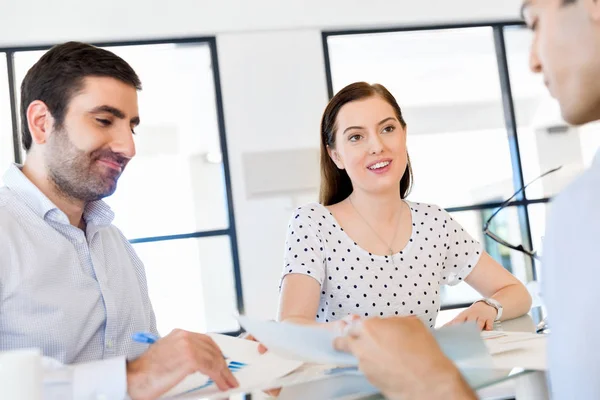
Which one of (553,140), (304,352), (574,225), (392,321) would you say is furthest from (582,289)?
(553,140)

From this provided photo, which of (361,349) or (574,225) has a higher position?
(574,225)

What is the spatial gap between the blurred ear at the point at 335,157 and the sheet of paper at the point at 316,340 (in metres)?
1.41

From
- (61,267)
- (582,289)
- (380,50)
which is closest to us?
(582,289)

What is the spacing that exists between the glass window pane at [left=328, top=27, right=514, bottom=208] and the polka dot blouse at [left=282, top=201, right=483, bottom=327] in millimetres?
3113

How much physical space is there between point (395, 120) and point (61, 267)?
1.20 m

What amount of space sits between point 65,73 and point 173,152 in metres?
3.17

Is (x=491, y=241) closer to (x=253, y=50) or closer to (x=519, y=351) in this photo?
(x=253, y=50)

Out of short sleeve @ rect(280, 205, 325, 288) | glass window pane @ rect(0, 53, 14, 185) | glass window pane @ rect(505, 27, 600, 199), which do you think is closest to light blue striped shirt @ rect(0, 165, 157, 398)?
short sleeve @ rect(280, 205, 325, 288)

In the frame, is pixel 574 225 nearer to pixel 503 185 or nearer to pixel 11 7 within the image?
pixel 11 7

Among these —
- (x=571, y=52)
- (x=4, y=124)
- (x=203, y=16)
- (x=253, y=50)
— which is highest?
(x=203, y=16)

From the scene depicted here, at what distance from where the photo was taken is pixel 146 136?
192 inches

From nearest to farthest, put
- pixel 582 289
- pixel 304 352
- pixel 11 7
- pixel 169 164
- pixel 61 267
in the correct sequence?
pixel 582 289
pixel 304 352
pixel 61 267
pixel 11 7
pixel 169 164

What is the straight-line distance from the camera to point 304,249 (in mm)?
2084

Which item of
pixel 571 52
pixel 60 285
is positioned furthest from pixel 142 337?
pixel 571 52
